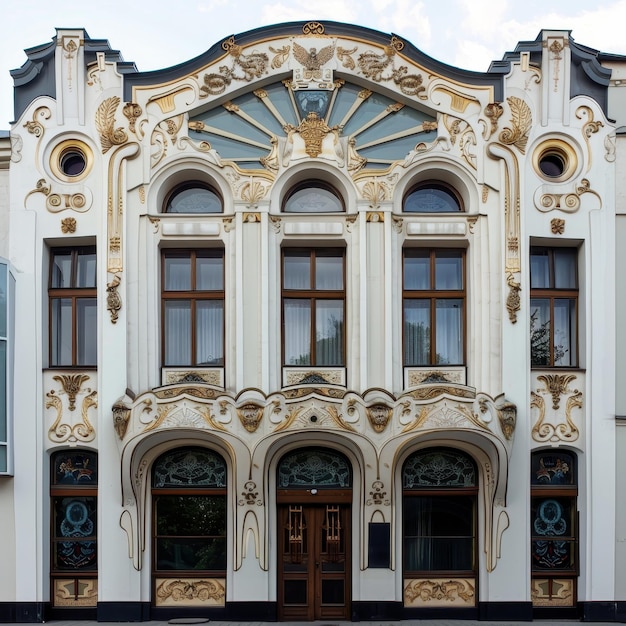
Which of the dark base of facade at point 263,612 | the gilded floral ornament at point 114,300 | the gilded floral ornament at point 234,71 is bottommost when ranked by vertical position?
the dark base of facade at point 263,612

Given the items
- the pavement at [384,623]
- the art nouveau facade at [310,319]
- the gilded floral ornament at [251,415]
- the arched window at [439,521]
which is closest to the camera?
the gilded floral ornament at [251,415]

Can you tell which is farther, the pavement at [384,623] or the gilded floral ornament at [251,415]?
the pavement at [384,623]

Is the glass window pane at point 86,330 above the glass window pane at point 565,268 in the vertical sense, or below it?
below

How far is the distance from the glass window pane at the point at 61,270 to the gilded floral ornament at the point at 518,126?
29.0ft

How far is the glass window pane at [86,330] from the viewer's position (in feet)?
56.8

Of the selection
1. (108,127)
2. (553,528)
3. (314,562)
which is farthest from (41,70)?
(553,528)

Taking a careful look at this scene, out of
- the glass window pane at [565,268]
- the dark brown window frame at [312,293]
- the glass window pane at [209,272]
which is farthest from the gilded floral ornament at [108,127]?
the glass window pane at [565,268]

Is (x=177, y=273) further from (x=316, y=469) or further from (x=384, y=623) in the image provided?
(x=384, y=623)

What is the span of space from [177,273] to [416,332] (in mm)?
4879

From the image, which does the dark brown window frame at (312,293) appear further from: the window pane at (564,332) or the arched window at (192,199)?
the window pane at (564,332)

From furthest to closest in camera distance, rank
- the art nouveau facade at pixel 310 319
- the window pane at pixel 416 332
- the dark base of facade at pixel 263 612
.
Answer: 1. the window pane at pixel 416 332
2. the art nouveau facade at pixel 310 319
3. the dark base of facade at pixel 263 612

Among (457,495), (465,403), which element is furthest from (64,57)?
(457,495)

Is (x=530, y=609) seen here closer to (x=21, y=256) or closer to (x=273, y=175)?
(x=273, y=175)

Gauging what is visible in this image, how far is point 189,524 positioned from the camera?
667 inches
